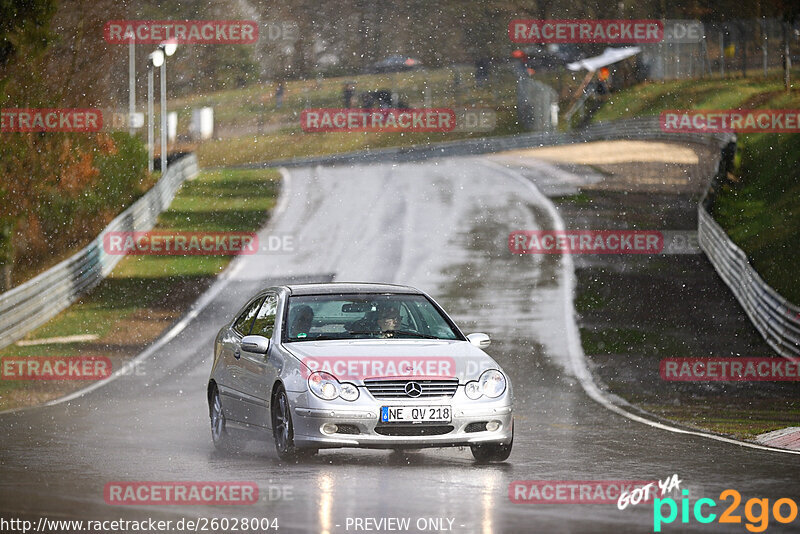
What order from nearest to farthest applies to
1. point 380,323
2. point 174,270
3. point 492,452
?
1. point 492,452
2. point 380,323
3. point 174,270

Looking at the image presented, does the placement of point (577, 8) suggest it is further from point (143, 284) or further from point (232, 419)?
point (232, 419)

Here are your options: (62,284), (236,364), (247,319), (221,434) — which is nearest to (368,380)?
(236,364)

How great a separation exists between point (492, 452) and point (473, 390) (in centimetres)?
57

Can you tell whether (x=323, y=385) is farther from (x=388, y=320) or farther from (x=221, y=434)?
(x=221, y=434)

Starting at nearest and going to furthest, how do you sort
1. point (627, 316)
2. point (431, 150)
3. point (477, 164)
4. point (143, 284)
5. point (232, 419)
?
point (232, 419) → point (627, 316) → point (143, 284) → point (477, 164) → point (431, 150)

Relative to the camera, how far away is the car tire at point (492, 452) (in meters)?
10.9

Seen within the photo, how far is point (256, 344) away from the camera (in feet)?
37.4

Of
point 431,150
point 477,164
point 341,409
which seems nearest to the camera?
point 341,409

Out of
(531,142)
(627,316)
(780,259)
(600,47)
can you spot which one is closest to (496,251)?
(627,316)

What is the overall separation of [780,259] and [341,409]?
2913cm

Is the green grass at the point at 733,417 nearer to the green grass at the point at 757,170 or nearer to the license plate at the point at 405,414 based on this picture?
the license plate at the point at 405,414

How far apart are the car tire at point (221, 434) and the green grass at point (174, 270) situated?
22.2ft

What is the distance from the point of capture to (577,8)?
277 ft

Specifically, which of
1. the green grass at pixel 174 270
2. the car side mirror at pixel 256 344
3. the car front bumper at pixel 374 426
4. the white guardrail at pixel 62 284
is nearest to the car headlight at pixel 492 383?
the car front bumper at pixel 374 426
